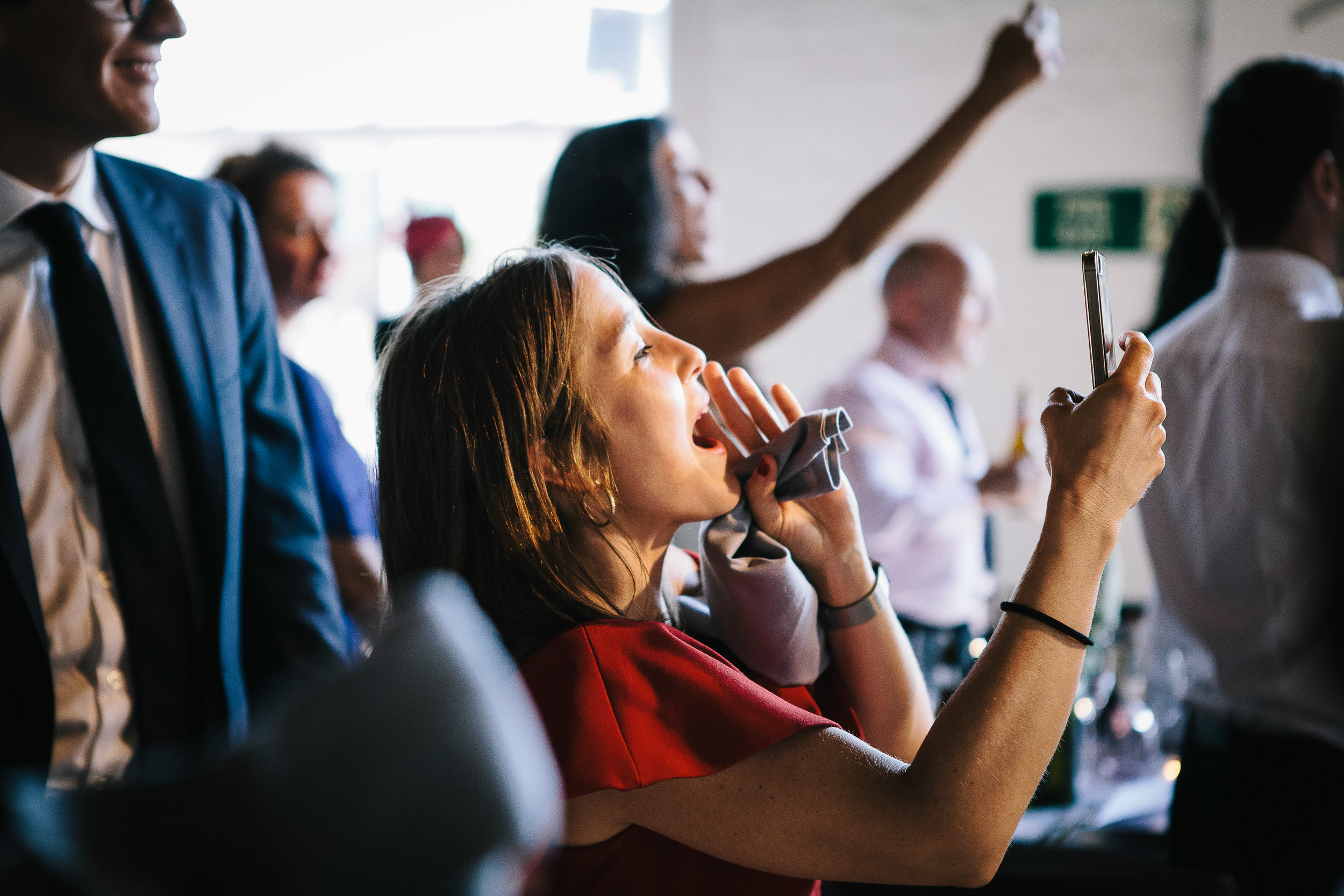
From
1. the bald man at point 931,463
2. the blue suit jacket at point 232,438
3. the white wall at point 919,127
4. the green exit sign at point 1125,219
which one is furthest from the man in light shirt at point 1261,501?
the white wall at point 919,127

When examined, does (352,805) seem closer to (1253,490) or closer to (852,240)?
(852,240)

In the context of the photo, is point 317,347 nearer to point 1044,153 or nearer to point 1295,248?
point 1044,153

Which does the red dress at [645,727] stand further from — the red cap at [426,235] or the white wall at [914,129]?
the white wall at [914,129]

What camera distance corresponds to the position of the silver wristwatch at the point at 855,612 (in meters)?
0.77

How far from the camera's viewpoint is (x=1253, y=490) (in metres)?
0.98

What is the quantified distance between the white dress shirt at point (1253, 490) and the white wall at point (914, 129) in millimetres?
2512

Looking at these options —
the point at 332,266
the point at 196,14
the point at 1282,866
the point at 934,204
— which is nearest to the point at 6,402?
the point at 196,14

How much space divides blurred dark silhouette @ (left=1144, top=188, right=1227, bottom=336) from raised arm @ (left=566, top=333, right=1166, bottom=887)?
0.47 meters

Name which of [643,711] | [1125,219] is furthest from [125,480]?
[1125,219]

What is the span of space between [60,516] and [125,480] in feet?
0.14

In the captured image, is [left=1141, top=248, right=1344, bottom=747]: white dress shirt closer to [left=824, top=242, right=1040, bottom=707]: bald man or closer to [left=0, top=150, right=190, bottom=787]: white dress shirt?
[left=824, top=242, right=1040, bottom=707]: bald man

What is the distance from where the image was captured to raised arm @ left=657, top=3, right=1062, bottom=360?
34.9 inches

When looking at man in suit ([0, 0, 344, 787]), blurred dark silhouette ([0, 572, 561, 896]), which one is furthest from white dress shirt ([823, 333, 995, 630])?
blurred dark silhouette ([0, 572, 561, 896])

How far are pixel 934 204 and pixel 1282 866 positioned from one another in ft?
9.91
